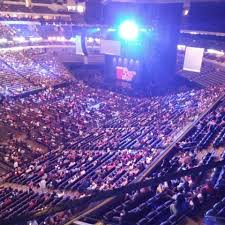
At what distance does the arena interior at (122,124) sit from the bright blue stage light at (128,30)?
0.14 meters

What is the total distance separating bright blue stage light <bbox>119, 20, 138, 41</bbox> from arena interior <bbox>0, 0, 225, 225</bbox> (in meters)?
0.14

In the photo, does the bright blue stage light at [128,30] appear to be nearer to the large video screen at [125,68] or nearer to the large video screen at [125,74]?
the large video screen at [125,68]

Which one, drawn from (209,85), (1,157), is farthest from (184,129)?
(209,85)

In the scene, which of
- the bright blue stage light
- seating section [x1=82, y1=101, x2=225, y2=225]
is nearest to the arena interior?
seating section [x1=82, y1=101, x2=225, y2=225]

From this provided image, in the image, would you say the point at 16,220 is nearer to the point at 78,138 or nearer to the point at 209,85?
the point at 78,138

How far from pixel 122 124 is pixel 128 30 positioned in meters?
17.4

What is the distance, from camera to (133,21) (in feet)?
140

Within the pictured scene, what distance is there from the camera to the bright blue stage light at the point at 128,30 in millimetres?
41844

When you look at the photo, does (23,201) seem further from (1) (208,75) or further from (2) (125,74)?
(1) (208,75)

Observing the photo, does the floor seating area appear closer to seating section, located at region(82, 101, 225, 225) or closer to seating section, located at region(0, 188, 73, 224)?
seating section, located at region(82, 101, 225, 225)

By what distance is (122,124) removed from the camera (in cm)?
2895

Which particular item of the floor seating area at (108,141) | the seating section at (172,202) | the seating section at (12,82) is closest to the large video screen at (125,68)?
the floor seating area at (108,141)

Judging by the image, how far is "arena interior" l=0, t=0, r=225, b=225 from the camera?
405 inches

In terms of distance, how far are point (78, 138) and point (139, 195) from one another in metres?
16.3
